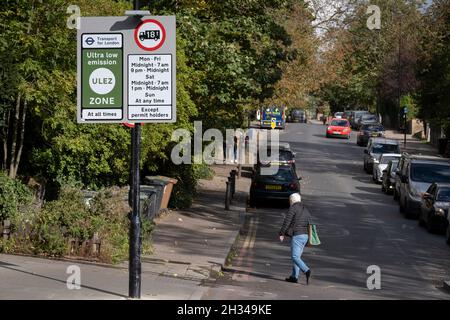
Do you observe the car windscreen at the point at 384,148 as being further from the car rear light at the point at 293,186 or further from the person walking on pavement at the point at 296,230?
A: the person walking on pavement at the point at 296,230

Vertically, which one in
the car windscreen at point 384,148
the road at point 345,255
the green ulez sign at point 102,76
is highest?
the green ulez sign at point 102,76

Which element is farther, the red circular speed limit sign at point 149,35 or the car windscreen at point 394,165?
the car windscreen at point 394,165

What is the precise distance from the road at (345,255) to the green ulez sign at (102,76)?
11.6 ft

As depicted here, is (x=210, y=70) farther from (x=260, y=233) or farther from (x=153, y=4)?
(x=260, y=233)

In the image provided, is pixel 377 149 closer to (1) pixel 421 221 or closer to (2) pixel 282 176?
(2) pixel 282 176

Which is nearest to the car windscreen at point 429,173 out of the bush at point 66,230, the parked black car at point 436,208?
the parked black car at point 436,208

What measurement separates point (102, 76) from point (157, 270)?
16.8 ft

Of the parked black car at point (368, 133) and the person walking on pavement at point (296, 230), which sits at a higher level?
the parked black car at point (368, 133)

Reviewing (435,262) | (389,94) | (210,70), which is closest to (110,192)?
(435,262)

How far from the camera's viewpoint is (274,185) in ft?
101

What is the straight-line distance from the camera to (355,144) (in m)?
65.4

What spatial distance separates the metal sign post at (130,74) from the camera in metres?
12.3

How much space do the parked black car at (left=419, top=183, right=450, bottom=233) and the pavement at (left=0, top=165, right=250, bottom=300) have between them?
18.5 feet

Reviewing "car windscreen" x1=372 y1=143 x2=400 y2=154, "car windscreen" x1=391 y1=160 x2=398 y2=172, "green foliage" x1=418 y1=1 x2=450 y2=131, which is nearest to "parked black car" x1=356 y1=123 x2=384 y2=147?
"green foliage" x1=418 y1=1 x2=450 y2=131
